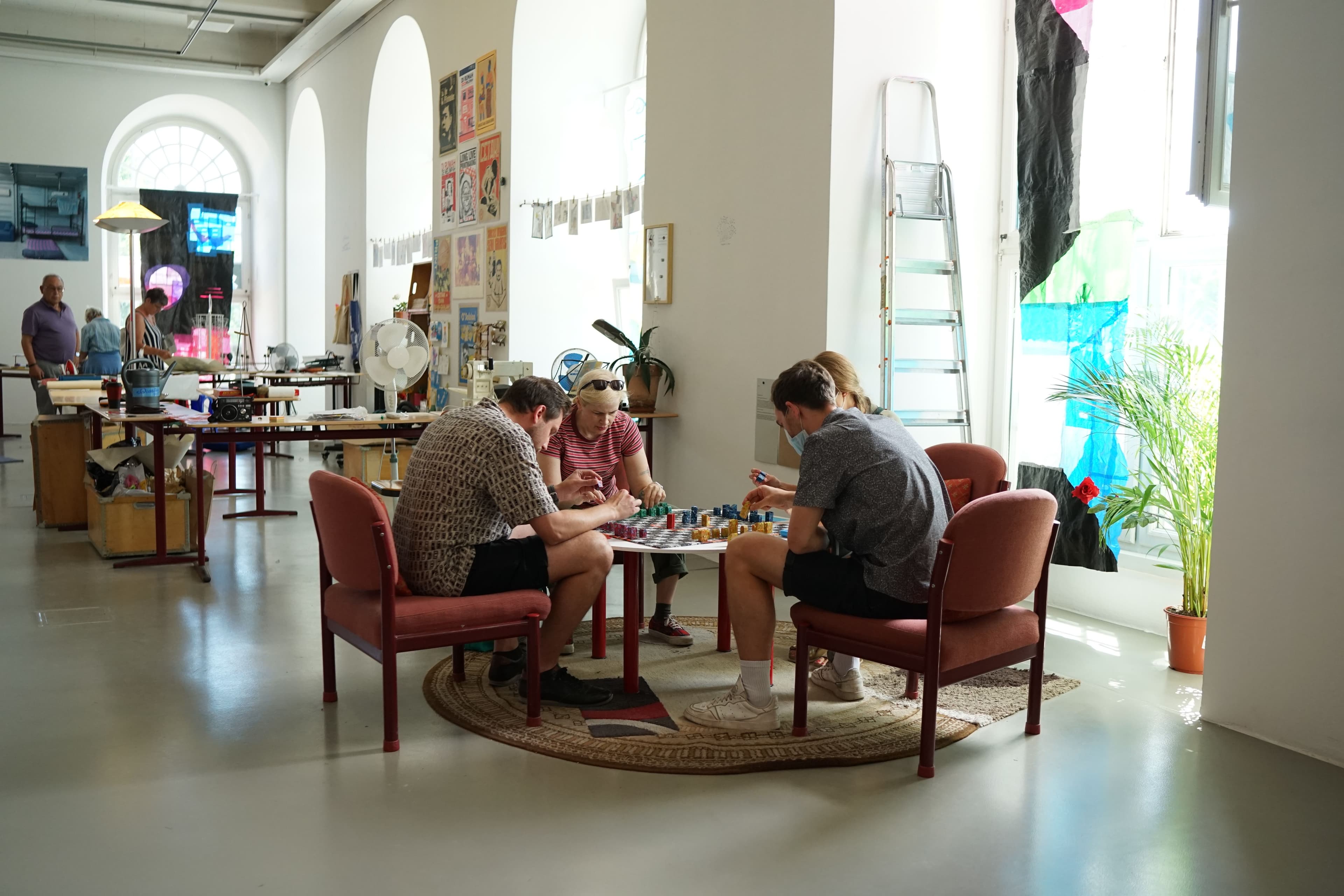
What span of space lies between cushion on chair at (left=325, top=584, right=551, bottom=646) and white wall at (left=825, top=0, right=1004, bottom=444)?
2.42 m

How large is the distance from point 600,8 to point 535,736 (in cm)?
656

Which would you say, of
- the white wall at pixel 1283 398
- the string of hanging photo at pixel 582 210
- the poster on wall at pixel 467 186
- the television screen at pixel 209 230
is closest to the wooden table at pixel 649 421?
the string of hanging photo at pixel 582 210

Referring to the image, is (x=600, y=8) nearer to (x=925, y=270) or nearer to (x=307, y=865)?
(x=925, y=270)

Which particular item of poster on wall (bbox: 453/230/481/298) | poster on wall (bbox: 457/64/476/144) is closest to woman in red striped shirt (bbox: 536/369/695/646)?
poster on wall (bbox: 453/230/481/298)

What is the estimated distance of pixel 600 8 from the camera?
8523mm

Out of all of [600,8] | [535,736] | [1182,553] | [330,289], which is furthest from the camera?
[330,289]

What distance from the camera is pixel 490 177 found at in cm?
884

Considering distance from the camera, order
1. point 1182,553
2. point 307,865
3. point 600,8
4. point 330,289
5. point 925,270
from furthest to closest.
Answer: point 330,289 → point 600,8 → point 925,270 → point 1182,553 → point 307,865

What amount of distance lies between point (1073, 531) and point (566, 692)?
2664 millimetres

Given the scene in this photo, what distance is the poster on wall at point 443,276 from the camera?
974 cm

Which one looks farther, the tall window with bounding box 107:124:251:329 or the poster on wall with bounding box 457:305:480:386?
the tall window with bounding box 107:124:251:329

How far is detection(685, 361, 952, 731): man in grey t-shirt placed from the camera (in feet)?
11.0

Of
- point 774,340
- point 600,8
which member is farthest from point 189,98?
point 774,340

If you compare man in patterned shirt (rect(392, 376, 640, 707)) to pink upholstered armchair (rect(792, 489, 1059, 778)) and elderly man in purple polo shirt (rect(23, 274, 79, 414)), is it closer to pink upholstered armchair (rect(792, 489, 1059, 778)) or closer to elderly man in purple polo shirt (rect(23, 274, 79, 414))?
pink upholstered armchair (rect(792, 489, 1059, 778))
